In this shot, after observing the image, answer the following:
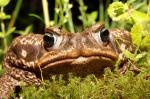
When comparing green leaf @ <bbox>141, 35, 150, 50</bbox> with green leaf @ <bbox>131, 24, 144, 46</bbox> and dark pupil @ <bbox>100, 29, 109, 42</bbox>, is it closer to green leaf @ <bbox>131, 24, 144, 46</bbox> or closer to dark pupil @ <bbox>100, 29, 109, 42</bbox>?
green leaf @ <bbox>131, 24, 144, 46</bbox>

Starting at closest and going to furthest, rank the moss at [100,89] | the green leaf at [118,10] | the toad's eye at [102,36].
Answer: the moss at [100,89]
the toad's eye at [102,36]
the green leaf at [118,10]

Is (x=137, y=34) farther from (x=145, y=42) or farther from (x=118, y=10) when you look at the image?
(x=118, y=10)

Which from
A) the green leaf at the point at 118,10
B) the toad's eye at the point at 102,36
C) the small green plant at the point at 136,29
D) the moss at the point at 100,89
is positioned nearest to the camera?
the moss at the point at 100,89

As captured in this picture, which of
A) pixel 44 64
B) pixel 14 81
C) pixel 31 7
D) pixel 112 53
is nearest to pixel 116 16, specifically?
pixel 112 53

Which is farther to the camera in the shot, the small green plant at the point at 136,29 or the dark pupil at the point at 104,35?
the dark pupil at the point at 104,35

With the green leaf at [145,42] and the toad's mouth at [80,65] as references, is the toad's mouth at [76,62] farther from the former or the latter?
the green leaf at [145,42]

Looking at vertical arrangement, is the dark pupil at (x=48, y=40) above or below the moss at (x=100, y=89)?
above

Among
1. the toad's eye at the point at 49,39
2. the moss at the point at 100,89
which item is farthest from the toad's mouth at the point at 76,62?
the moss at the point at 100,89

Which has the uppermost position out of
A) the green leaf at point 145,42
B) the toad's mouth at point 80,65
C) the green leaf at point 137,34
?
the green leaf at point 137,34
